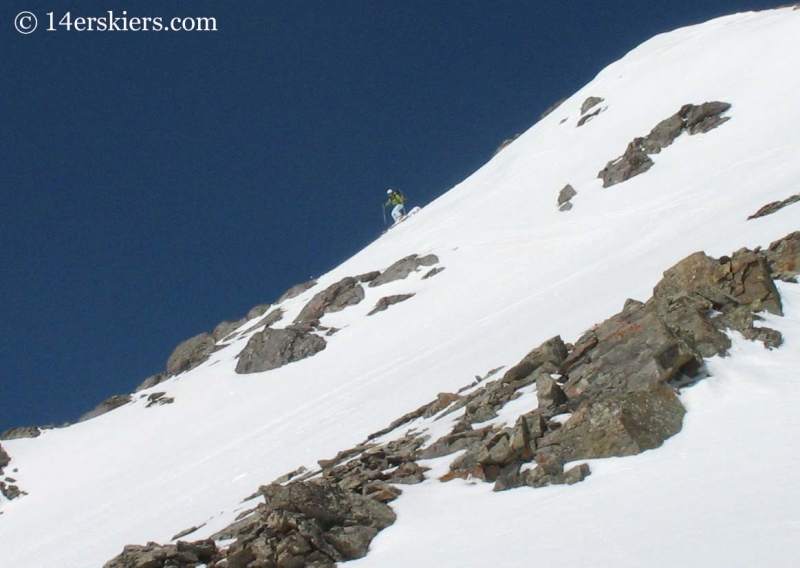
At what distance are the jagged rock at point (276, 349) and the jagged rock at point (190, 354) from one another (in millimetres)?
8646

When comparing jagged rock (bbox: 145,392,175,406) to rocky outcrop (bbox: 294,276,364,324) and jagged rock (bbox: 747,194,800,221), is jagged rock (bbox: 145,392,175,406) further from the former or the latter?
jagged rock (bbox: 747,194,800,221)

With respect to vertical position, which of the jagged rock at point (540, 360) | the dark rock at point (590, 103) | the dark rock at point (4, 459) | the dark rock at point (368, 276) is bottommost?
the jagged rock at point (540, 360)

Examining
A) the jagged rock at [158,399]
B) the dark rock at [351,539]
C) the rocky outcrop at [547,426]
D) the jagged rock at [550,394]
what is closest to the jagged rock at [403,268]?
the jagged rock at [158,399]

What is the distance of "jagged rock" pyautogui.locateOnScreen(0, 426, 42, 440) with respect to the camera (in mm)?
43031

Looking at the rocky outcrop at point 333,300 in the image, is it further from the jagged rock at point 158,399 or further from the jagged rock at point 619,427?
the jagged rock at point 619,427

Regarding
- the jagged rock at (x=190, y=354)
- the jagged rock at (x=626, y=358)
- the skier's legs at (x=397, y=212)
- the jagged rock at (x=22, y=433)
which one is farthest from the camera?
the skier's legs at (x=397, y=212)

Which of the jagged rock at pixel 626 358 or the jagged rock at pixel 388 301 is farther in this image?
the jagged rock at pixel 388 301

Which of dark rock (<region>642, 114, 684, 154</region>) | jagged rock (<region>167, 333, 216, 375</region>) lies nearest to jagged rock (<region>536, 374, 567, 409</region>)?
dark rock (<region>642, 114, 684, 154</region>)

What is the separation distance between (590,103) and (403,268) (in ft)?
86.7

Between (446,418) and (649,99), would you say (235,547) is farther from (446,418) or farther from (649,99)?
(649,99)

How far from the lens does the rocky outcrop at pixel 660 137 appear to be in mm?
43938

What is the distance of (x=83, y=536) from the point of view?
77.0 feet

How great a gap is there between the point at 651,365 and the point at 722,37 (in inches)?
2233

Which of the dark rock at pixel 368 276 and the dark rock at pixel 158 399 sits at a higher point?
the dark rock at pixel 368 276
